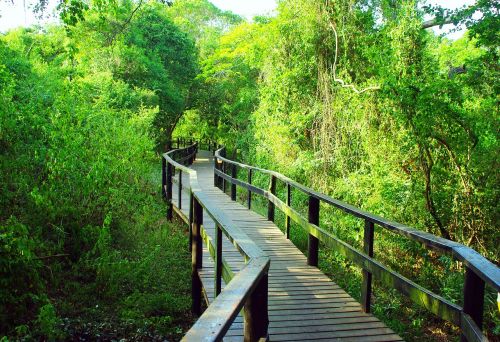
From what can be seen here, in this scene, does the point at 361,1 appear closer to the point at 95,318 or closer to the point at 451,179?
the point at 451,179

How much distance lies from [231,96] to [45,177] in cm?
2341

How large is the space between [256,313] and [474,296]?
128cm

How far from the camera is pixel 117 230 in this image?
9.02 m

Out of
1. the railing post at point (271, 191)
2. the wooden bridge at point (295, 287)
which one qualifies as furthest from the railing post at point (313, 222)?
the railing post at point (271, 191)

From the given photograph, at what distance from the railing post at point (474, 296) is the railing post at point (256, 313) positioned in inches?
47.3

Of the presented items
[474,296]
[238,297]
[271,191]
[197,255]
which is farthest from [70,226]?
[474,296]

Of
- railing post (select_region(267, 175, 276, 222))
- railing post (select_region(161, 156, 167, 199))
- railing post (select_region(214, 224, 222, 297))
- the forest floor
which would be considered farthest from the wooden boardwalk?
railing post (select_region(161, 156, 167, 199))

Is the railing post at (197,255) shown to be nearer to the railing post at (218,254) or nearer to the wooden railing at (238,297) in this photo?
the wooden railing at (238,297)

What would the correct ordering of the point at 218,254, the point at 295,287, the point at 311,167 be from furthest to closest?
the point at 311,167 → the point at 295,287 → the point at 218,254

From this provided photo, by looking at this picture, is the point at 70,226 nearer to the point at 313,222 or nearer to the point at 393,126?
the point at 313,222

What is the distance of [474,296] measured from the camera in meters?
2.72

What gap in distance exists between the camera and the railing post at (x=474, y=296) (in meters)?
2.70

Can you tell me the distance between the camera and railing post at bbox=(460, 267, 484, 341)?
2702mm

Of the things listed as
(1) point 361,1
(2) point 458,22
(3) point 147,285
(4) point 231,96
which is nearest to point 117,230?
(3) point 147,285
